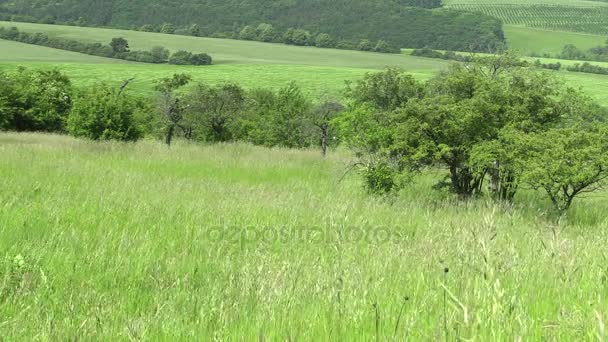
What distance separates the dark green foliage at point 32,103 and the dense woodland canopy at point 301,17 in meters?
125

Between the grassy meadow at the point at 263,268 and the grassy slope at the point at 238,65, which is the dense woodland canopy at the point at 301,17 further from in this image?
the grassy meadow at the point at 263,268

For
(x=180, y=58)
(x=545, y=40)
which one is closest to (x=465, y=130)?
(x=180, y=58)

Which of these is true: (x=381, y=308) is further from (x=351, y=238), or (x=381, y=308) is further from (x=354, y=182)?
(x=354, y=182)

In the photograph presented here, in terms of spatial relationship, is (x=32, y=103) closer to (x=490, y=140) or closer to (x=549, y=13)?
(x=490, y=140)

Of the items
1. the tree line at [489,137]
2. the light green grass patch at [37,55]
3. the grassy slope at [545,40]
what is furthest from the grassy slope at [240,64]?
the grassy slope at [545,40]

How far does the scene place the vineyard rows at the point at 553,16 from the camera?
165625 millimetres

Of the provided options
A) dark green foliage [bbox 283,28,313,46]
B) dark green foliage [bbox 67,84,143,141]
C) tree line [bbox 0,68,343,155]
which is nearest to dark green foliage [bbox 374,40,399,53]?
dark green foliage [bbox 283,28,313,46]

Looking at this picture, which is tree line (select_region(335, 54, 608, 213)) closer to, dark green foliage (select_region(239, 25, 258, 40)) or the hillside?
dark green foliage (select_region(239, 25, 258, 40))

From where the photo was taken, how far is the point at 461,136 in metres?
12.7

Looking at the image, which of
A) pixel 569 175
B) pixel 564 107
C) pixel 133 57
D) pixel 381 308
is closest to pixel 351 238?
pixel 381 308

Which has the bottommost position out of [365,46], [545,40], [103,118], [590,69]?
[103,118]

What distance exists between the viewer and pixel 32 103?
3139cm

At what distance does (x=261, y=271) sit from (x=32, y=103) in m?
32.4

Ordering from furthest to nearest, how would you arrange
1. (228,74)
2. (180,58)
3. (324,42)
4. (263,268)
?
(324,42), (180,58), (228,74), (263,268)
